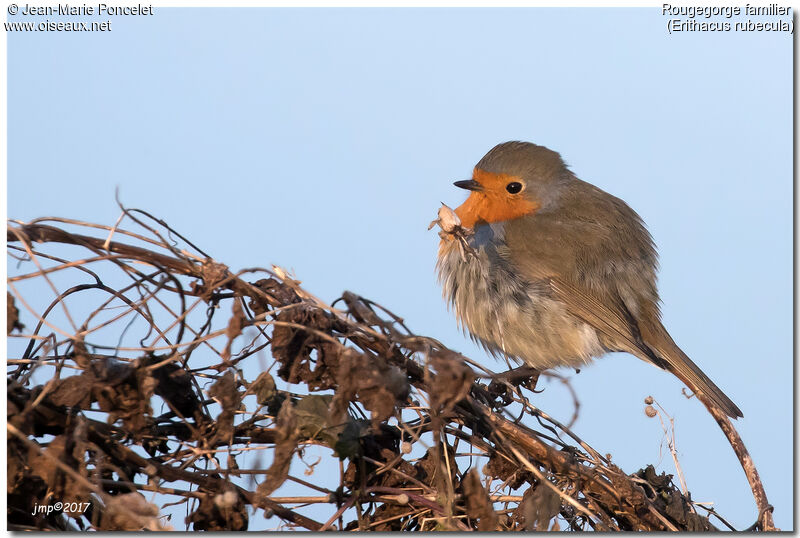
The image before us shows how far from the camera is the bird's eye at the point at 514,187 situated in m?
4.47

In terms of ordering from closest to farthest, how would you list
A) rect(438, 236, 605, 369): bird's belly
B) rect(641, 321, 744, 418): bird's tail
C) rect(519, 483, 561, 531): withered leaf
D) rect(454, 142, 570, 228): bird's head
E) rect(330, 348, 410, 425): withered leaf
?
1. rect(330, 348, 410, 425): withered leaf
2. rect(519, 483, 561, 531): withered leaf
3. rect(641, 321, 744, 418): bird's tail
4. rect(438, 236, 605, 369): bird's belly
5. rect(454, 142, 570, 228): bird's head

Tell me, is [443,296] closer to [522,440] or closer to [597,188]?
[597,188]

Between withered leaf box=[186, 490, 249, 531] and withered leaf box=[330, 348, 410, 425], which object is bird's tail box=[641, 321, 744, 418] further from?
withered leaf box=[186, 490, 249, 531]

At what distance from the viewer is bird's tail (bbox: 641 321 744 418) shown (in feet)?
12.1

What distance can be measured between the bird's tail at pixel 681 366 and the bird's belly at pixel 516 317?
284mm

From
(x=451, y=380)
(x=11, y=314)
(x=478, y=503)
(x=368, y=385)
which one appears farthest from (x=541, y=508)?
(x=11, y=314)

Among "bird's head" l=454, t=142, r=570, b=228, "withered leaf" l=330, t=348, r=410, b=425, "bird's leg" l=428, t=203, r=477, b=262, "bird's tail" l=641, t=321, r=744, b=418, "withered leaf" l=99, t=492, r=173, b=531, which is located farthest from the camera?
"bird's head" l=454, t=142, r=570, b=228

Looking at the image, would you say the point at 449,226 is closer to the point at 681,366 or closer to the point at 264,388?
the point at 264,388

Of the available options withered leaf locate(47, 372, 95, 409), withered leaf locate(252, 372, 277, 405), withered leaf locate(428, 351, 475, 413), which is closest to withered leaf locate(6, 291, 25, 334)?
withered leaf locate(47, 372, 95, 409)

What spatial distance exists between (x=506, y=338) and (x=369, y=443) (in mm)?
1694

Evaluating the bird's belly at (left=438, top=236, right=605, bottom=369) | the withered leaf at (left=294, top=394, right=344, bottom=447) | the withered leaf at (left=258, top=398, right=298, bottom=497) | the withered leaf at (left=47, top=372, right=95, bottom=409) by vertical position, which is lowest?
the withered leaf at (left=258, top=398, right=298, bottom=497)

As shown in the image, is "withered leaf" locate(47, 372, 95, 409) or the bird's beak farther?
the bird's beak

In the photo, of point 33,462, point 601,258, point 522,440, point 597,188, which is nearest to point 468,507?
point 522,440

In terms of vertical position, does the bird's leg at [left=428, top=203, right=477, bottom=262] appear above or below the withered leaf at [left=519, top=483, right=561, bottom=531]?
above
